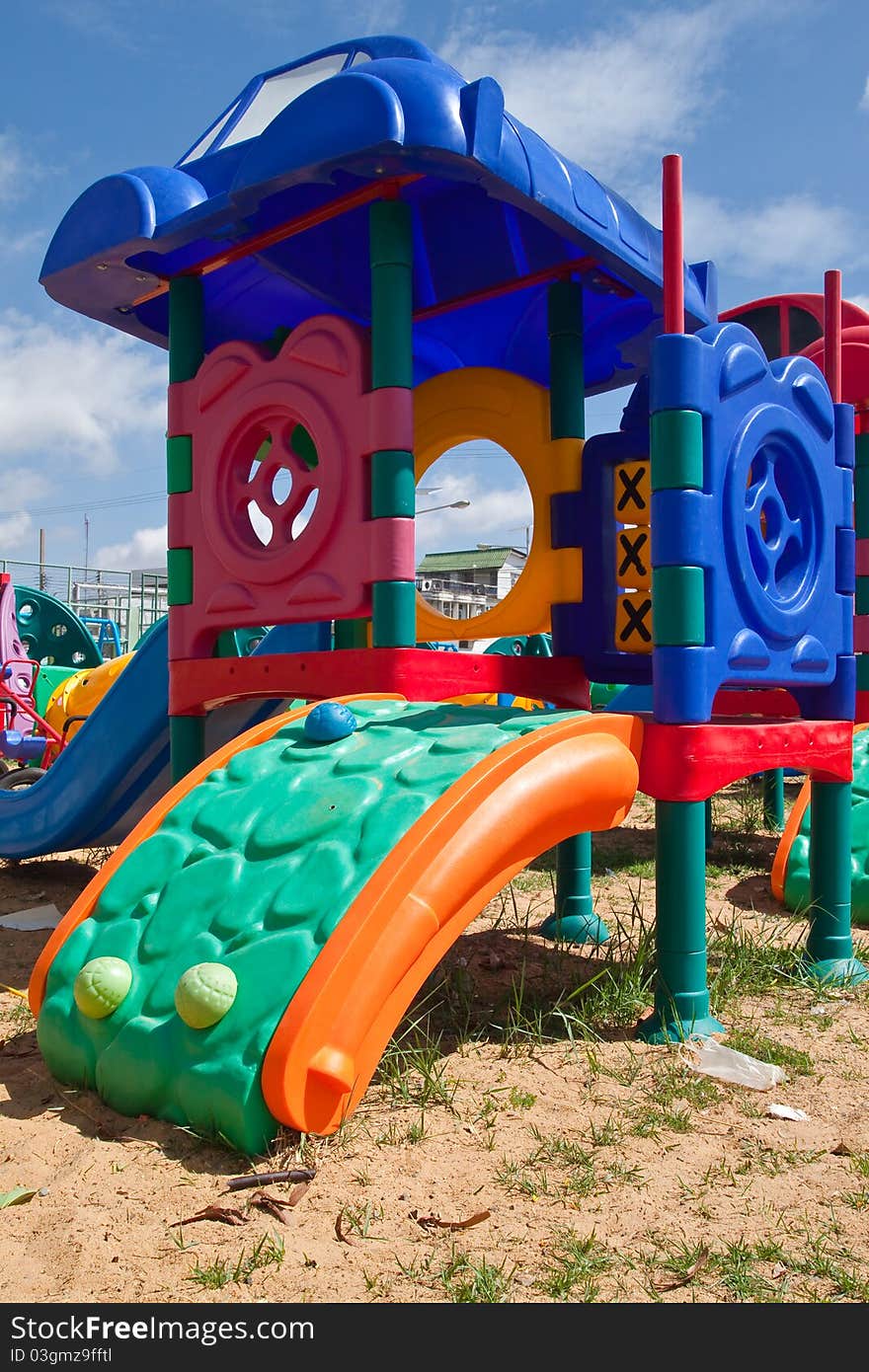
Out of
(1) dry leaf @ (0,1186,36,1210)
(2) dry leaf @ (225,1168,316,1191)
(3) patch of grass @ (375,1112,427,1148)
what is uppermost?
(2) dry leaf @ (225,1168,316,1191)

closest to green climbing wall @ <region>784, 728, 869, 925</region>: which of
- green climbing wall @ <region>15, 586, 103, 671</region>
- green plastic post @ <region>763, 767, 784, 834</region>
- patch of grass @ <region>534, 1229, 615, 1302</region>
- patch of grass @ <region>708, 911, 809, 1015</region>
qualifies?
patch of grass @ <region>708, 911, 809, 1015</region>

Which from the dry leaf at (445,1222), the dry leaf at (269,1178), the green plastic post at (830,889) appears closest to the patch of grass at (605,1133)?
the dry leaf at (445,1222)

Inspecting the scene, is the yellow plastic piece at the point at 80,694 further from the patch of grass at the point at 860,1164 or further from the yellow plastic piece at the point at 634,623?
the patch of grass at the point at 860,1164

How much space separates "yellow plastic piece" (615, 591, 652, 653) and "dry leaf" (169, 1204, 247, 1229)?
3193mm

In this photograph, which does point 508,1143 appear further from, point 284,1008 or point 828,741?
point 828,741

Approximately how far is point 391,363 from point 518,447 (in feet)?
4.55

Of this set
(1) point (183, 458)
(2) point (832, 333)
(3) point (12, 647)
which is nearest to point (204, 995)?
(1) point (183, 458)

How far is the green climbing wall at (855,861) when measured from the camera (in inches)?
200

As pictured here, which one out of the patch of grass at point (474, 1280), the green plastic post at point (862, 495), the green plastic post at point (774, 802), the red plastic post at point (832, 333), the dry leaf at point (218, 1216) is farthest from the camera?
the green plastic post at point (774, 802)

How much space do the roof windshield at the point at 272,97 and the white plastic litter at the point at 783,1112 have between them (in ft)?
14.6

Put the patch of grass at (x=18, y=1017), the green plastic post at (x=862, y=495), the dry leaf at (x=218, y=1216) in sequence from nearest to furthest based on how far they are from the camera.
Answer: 1. the dry leaf at (x=218, y=1216)
2. the patch of grass at (x=18, y=1017)
3. the green plastic post at (x=862, y=495)

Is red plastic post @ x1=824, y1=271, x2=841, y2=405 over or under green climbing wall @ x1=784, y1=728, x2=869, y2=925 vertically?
over

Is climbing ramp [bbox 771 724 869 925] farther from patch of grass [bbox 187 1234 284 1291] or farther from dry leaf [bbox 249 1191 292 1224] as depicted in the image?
patch of grass [bbox 187 1234 284 1291]

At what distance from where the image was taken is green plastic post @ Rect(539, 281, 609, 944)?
5008 mm
